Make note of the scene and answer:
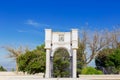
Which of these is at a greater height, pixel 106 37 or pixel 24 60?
pixel 106 37

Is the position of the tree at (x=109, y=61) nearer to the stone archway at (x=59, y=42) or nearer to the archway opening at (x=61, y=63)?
the archway opening at (x=61, y=63)

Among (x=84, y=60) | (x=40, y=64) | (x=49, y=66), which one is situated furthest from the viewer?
(x=84, y=60)

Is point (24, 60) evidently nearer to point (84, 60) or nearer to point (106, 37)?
point (84, 60)

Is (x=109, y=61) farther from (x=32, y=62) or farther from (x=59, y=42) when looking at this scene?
(x=59, y=42)

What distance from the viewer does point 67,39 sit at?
24.0 m

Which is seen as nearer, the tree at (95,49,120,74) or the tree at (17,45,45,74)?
the tree at (17,45,45,74)

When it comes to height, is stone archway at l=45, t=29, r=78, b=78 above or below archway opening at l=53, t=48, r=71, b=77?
above

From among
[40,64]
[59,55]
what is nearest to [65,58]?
[59,55]

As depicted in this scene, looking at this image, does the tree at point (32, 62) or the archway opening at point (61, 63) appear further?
the archway opening at point (61, 63)

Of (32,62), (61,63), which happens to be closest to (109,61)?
(61,63)

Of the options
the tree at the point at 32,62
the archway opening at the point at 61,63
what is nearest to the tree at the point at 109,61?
the archway opening at the point at 61,63

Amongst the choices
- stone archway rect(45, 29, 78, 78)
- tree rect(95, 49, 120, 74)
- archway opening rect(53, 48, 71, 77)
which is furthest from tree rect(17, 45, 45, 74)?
tree rect(95, 49, 120, 74)

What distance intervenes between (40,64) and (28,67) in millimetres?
1432

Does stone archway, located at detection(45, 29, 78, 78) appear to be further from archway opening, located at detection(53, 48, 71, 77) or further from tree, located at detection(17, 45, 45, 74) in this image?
archway opening, located at detection(53, 48, 71, 77)
